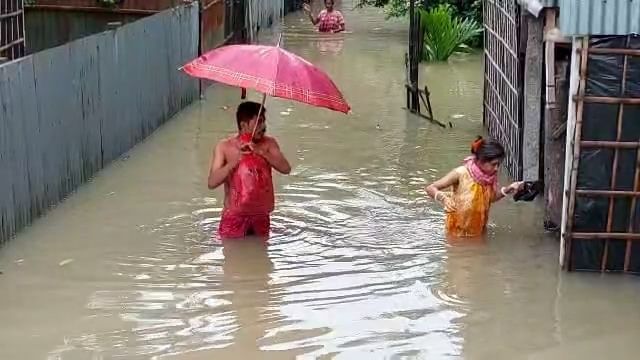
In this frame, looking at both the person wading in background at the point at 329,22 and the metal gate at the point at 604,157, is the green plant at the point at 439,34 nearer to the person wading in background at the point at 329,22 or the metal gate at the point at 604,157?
the person wading in background at the point at 329,22

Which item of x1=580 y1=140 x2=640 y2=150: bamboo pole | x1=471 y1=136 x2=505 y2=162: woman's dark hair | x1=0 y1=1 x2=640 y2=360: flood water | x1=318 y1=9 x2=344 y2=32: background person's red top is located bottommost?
x1=0 y1=1 x2=640 y2=360: flood water

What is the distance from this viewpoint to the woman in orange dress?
821 cm

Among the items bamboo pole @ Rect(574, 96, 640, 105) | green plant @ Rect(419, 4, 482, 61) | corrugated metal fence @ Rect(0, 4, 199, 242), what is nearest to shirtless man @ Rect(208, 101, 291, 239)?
corrugated metal fence @ Rect(0, 4, 199, 242)

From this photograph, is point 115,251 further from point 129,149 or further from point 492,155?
point 129,149

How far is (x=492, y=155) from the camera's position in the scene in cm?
816

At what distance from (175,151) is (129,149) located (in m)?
0.53

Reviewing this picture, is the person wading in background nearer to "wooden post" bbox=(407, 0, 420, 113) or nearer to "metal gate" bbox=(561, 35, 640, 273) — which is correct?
"wooden post" bbox=(407, 0, 420, 113)

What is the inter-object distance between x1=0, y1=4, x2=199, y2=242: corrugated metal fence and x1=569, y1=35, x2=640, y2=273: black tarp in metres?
4.17

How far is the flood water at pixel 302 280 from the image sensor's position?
6.45 meters

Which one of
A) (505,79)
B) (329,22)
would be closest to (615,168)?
(505,79)

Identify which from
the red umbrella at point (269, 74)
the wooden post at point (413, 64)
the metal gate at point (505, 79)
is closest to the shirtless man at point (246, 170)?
the red umbrella at point (269, 74)

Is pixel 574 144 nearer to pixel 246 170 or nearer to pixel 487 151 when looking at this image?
pixel 487 151

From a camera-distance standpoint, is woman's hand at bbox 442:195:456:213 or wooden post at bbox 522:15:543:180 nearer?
woman's hand at bbox 442:195:456:213

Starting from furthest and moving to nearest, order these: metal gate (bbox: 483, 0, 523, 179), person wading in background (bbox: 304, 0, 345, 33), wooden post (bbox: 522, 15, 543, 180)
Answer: person wading in background (bbox: 304, 0, 345, 33) < metal gate (bbox: 483, 0, 523, 179) < wooden post (bbox: 522, 15, 543, 180)
